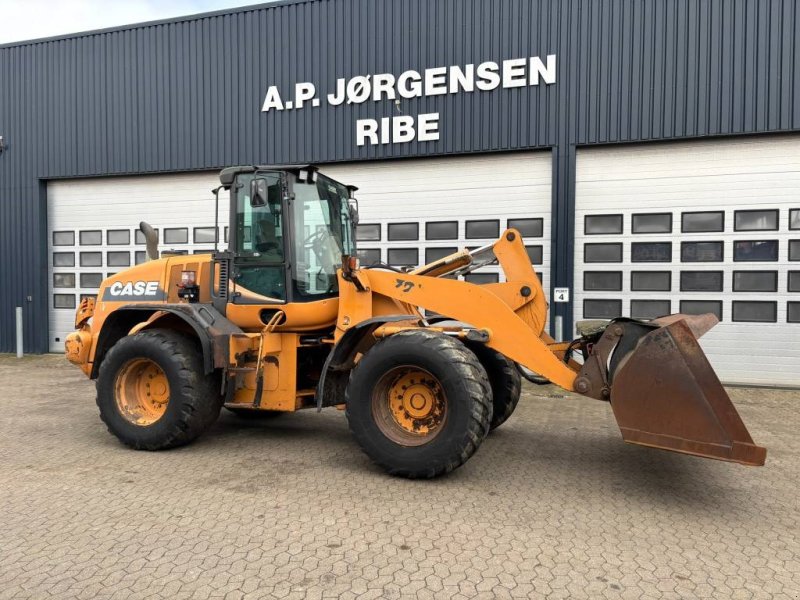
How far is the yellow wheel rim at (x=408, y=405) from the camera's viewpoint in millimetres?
4512

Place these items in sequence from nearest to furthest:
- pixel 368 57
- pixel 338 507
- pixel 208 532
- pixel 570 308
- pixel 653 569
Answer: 1. pixel 653 569
2. pixel 208 532
3. pixel 338 507
4. pixel 570 308
5. pixel 368 57

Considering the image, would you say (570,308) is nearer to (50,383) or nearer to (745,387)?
(745,387)

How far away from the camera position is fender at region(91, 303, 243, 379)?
5023mm

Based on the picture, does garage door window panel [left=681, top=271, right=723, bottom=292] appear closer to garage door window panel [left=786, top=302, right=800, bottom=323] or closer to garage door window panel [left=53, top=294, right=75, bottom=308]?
garage door window panel [left=786, top=302, right=800, bottom=323]

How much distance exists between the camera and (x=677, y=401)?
3834mm

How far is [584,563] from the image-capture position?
3176 millimetres

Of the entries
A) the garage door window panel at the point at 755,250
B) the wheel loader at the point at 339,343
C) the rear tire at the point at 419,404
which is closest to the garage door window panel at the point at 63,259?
the wheel loader at the point at 339,343

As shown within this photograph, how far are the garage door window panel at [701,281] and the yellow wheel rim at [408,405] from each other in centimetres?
661

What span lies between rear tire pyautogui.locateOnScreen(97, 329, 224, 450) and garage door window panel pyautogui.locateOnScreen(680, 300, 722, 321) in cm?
763

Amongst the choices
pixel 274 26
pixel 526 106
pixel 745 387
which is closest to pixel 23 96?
pixel 274 26

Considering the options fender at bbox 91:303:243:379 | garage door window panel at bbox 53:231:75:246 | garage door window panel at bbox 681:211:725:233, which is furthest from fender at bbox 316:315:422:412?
garage door window panel at bbox 53:231:75:246

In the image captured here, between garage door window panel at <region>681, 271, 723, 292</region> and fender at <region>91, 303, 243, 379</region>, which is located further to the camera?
garage door window panel at <region>681, 271, 723, 292</region>

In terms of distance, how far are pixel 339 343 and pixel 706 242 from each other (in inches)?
283

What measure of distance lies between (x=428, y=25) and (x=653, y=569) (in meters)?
9.64
